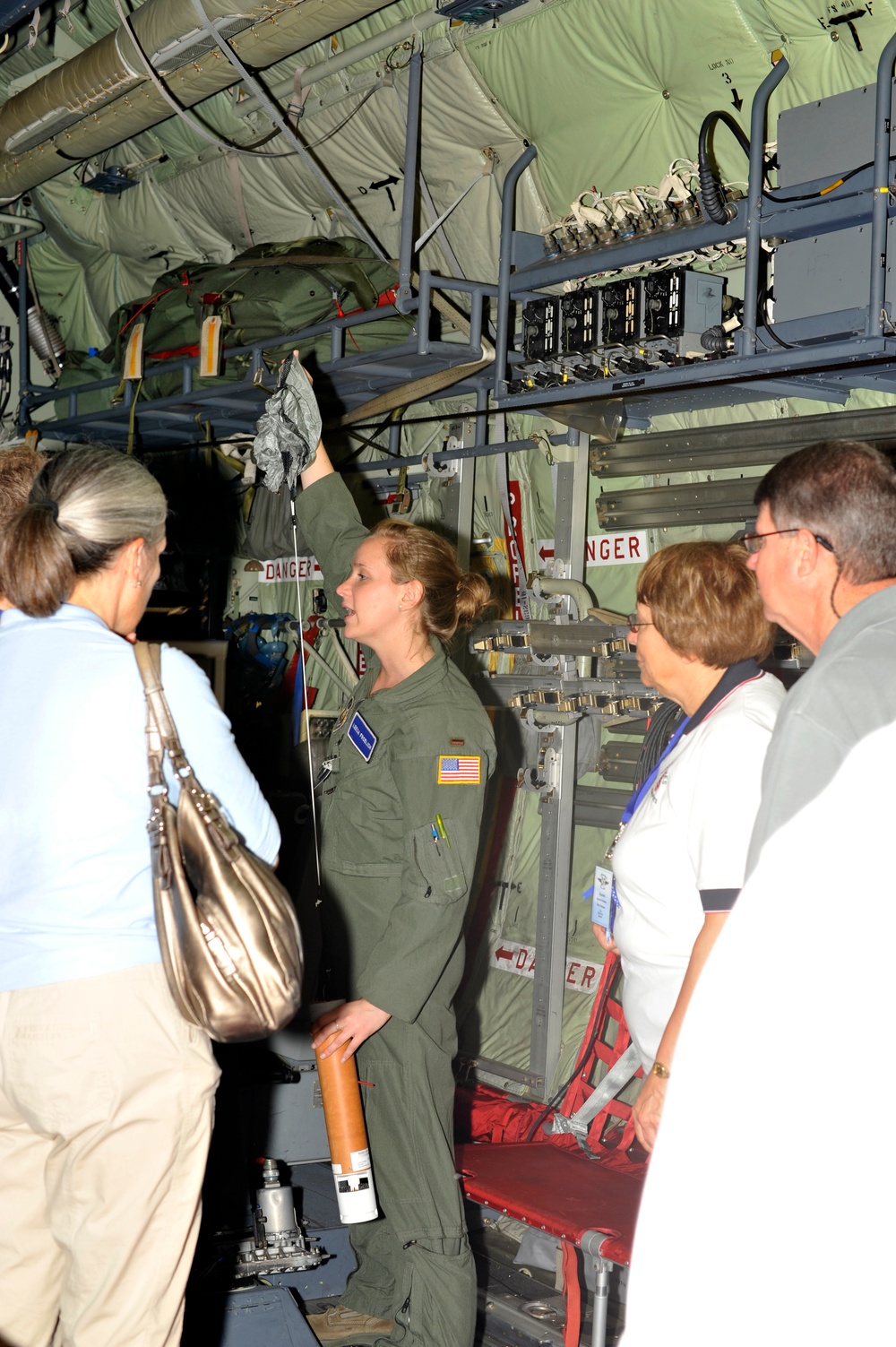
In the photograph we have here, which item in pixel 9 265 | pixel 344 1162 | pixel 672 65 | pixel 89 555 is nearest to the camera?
pixel 89 555

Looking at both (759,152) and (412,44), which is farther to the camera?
(412,44)

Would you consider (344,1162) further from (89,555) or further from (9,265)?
(9,265)

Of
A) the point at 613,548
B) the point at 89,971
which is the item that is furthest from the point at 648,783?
the point at 613,548

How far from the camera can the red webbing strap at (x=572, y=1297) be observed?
9.23ft

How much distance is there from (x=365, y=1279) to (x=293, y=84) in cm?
439

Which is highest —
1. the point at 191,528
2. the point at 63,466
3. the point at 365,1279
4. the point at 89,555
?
the point at 191,528

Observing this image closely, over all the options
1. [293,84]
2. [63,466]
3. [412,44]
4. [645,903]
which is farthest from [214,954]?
[293,84]

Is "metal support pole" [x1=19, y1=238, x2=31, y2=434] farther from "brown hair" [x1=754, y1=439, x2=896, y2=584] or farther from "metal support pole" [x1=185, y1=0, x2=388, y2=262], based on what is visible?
"brown hair" [x1=754, y1=439, x2=896, y2=584]

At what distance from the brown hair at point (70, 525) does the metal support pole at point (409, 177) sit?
2433mm

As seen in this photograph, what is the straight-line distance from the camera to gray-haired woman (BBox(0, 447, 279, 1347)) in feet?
5.43

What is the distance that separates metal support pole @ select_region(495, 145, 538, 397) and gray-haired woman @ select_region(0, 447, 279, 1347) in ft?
7.55

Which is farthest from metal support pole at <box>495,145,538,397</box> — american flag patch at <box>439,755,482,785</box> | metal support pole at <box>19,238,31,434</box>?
metal support pole at <box>19,238,31,434</box>

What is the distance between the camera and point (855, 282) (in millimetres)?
3078

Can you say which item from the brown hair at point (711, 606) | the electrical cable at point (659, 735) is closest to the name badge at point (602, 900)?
the electrical cable at point (659, 735)
